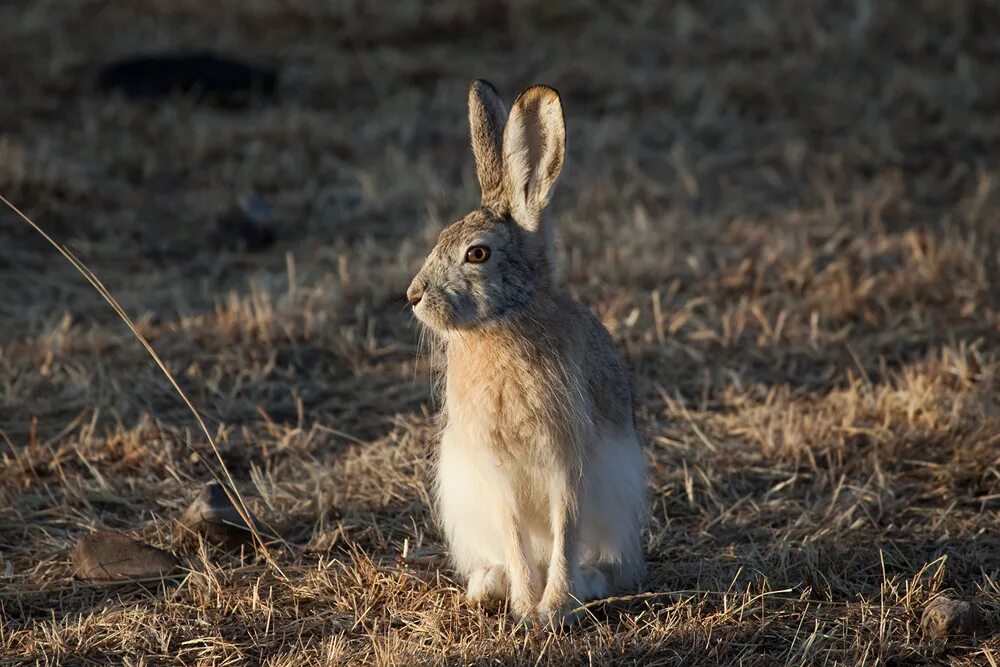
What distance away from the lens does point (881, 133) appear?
29.3 feet

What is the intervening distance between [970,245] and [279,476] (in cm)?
391

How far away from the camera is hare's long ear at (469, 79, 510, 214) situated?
402 centimetres

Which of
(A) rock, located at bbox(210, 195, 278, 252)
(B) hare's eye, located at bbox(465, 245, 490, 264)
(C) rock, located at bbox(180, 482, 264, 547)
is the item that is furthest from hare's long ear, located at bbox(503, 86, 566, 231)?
(A) rock, located at bbox(210, 195, 278, 252)

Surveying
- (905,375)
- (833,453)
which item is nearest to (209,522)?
(833,453)

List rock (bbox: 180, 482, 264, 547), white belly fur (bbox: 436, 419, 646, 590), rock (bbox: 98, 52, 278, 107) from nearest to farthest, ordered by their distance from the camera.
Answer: white belly fur (bbox: 436, 419, 646, 590) < rock (bbox: 180, 482, 264, 547) < rock (bbox: 98, 52, 278, 107)

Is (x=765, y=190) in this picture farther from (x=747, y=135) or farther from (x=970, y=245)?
(x=970, y=245)

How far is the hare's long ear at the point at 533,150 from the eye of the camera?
3.85m

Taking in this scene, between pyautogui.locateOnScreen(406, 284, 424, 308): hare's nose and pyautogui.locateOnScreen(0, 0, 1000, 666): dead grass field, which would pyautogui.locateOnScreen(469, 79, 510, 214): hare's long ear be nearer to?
pyautogui.locateOnScreen(406, 284, 424, 308): hare's nose

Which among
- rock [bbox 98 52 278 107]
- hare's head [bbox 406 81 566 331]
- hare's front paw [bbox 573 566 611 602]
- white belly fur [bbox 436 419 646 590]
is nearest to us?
hare's head [bbox 406 81 566 331]

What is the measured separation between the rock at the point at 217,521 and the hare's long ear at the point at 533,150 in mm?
1401

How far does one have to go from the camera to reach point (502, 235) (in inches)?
153

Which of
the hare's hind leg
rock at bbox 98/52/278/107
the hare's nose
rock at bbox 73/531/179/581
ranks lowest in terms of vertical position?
rock at bbox 73/531/179/581

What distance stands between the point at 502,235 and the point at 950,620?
1.68m

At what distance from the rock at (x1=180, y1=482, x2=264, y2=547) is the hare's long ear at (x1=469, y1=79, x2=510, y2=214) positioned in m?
1.35
